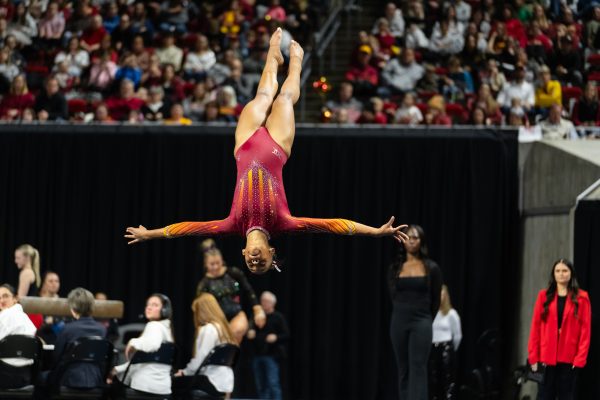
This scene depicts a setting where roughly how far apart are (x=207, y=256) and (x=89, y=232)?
2.60 meters

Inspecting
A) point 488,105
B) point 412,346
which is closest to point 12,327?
point 412,346

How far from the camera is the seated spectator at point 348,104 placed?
38.2 ft

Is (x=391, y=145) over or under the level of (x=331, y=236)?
over

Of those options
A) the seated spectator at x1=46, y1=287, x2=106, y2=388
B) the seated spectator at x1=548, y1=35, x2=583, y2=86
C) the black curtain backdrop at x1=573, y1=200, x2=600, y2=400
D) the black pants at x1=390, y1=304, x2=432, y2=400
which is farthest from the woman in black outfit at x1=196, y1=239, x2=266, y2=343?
the seated spectator at x1=548, y1=35, x2=583, y2=86

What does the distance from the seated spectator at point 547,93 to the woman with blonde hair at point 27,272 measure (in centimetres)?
577

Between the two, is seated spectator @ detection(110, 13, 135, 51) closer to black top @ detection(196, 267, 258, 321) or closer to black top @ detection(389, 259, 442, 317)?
black top @ detection(196, 267, 258, 321)

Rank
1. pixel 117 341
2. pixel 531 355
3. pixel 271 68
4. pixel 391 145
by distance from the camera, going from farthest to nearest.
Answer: pixel 391 145 < pixel 117 341 < pixel 531 355 < pixel 271 68

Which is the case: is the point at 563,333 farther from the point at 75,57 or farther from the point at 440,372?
the point at 75,57

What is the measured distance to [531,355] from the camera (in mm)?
8117

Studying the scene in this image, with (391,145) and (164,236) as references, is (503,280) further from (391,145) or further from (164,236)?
(164,236)

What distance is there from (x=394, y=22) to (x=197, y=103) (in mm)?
3032

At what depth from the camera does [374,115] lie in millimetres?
11352

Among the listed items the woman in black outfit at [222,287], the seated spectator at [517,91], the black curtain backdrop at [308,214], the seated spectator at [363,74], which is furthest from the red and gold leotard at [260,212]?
the seated spectator at [517,91]

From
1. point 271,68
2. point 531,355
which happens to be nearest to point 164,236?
point 271,68
